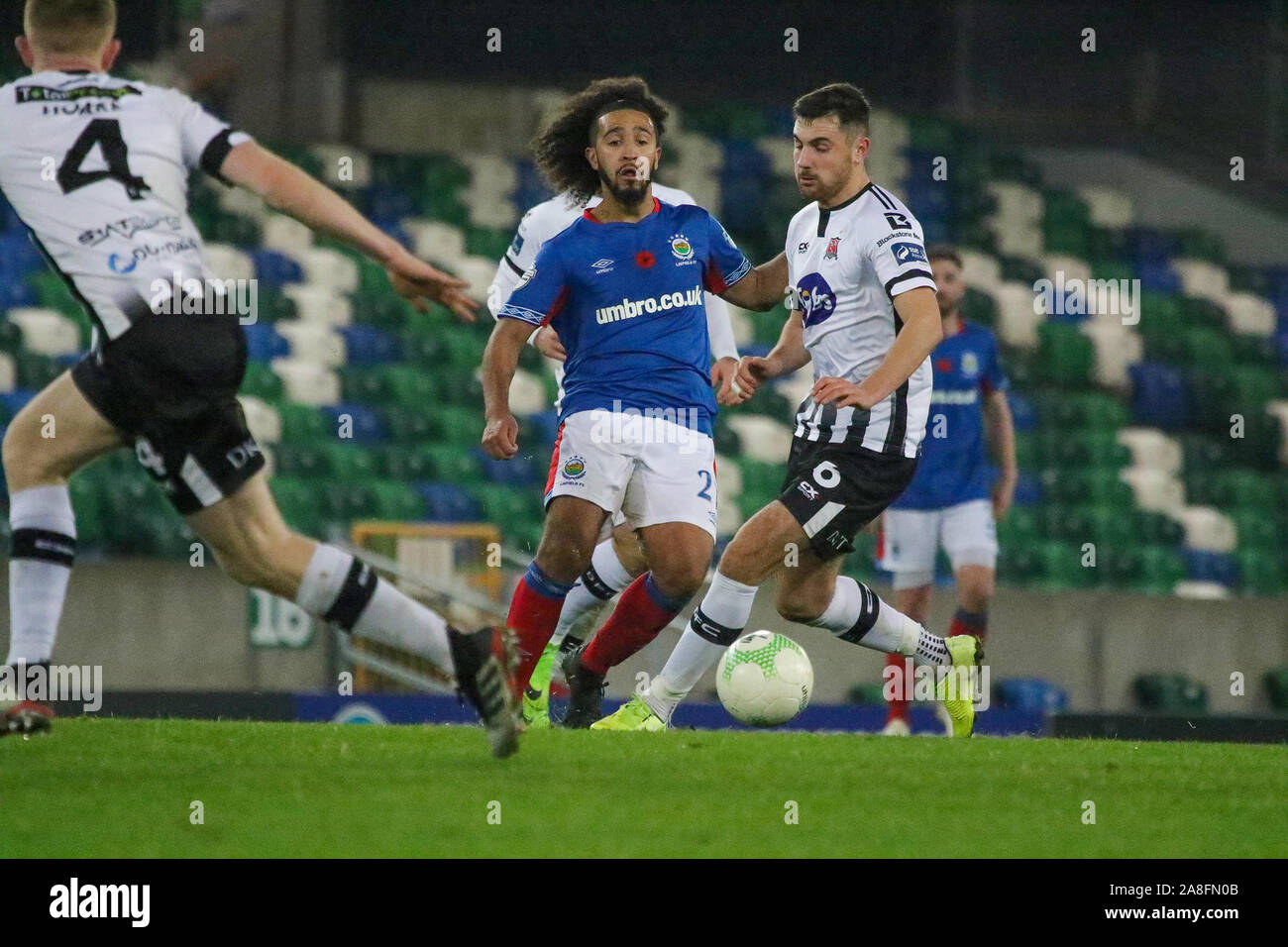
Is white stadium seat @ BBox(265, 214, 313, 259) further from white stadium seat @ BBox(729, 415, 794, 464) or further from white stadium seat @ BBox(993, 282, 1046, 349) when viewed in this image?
white stadium seat @ BBox(993, 282, 1046, 349)

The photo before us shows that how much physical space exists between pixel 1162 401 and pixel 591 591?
11487 millimetres

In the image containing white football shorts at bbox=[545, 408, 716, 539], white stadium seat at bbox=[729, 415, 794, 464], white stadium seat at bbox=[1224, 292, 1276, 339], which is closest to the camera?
white football shorts at bbox=[545, 408, 716, 539]

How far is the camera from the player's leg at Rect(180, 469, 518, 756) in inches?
216

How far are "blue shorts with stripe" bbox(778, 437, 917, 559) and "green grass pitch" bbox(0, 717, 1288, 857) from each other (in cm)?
75

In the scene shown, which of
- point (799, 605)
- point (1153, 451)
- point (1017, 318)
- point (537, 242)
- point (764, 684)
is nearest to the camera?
point (799, 605)

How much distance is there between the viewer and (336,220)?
531cm

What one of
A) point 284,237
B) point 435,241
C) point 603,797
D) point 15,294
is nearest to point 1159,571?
point 435,241

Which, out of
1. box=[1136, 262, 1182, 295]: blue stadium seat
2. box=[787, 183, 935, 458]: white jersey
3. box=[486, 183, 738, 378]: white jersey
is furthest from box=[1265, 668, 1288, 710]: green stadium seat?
box=[787, 183, 935, 458]: white jersey

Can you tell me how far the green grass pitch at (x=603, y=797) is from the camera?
4.71 metres

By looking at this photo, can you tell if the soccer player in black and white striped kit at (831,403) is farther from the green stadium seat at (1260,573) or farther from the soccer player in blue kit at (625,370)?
the green stadium seat at (1260,573)

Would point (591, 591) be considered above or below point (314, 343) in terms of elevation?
below

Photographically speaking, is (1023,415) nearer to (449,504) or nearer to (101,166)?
(449,504)
